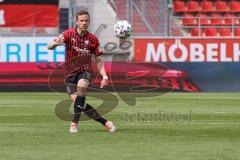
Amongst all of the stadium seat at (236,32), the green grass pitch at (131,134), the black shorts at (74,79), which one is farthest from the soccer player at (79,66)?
the stadium seat at (236,32)

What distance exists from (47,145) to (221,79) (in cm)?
1638

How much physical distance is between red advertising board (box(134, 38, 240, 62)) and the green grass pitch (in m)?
8.51

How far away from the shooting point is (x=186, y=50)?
87.6ft

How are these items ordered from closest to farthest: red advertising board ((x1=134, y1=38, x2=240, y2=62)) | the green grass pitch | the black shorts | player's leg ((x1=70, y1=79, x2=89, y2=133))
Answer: the green grass pitch → player's leg ((x1=70, y1=79, x2=89, y2=133)) → the black shorts → red advertising board ((x1=134, y1=38, x2=240, y2=62))

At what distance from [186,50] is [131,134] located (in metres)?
16.0

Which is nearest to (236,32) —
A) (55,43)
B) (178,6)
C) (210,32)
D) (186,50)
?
(210,32)

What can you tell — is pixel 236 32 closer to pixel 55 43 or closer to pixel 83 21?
pixel 83 21

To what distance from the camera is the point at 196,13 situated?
3247 centimetres

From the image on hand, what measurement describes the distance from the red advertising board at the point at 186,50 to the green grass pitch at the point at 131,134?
8514 mm

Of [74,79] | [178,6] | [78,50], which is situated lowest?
[74,79]

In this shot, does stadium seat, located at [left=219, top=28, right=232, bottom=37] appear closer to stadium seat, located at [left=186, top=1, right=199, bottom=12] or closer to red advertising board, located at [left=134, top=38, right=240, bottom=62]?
stadium seat, located at [left=186, top=1, right=199, bottom=12]

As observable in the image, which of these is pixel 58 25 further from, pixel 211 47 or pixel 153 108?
pixel 153 108

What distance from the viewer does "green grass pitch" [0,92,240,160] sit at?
Answer: 8.62 m

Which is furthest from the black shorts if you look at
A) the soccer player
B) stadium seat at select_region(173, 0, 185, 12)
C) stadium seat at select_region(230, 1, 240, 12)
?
stadium seat at select_region(230, 1, 240, 12)
